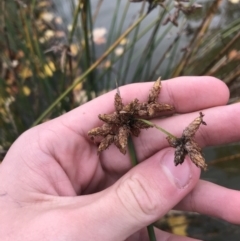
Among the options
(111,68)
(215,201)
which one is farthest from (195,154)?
(111,68)

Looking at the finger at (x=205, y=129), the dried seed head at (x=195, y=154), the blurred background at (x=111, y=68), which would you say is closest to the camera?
the dried seed head at (x=195, y=154)

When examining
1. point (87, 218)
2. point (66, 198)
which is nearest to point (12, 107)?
point (66, 198)

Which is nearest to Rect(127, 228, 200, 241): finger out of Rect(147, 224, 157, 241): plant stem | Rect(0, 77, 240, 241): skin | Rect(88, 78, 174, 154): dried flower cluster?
Rect(0, 77, 240, 241): skin

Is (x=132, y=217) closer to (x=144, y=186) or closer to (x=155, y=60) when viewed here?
(x=144, y=186)

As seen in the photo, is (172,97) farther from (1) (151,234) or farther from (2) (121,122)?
(1) (151,234)

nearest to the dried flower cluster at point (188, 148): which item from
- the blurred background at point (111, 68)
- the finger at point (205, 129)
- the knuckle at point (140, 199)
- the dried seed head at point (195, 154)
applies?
the dried seed head at point (195, 154)

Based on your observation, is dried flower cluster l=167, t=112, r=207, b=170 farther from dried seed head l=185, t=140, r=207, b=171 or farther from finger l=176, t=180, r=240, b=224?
finger l=176, t=180, r=240, b=224

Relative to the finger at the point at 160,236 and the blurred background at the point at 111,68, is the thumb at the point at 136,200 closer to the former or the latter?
the finger at the point at 160,236
